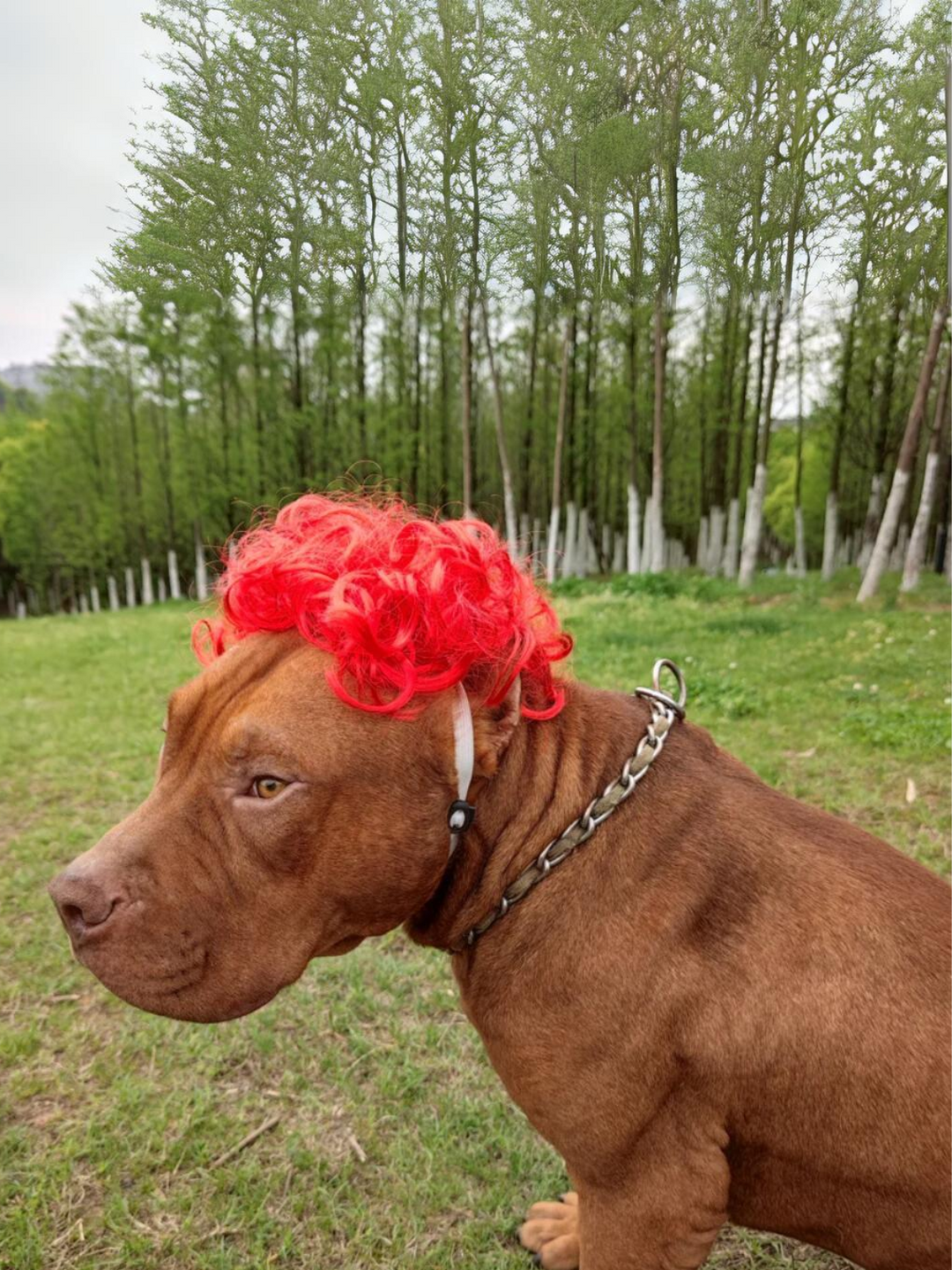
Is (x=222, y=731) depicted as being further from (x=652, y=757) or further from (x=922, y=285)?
(x=922, y=285)

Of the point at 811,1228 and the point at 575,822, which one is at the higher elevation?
the point at 575,822

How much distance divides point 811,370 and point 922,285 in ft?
6.24

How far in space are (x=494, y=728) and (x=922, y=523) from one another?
10.8 m

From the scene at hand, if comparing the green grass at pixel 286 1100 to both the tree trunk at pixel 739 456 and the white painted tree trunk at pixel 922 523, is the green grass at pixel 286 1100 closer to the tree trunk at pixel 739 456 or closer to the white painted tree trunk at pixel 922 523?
the tree trunk at pixel 739 456

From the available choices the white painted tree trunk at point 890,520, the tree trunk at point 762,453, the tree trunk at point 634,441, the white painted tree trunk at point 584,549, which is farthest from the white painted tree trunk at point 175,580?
the tree trunk at point 762,453

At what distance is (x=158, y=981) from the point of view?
5.73 ft

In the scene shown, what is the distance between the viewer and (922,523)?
10805mm

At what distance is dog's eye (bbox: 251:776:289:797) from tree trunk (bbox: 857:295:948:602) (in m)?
1.92

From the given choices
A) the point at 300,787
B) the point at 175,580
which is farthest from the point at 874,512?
the point at 175,580

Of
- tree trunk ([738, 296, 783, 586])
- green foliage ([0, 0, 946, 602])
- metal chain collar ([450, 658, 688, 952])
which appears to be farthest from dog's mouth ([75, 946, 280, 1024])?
tree trunk ([738, 296, 783, 586])

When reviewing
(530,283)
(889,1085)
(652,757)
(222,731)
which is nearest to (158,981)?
(222,731)

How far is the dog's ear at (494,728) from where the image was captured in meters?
1.87

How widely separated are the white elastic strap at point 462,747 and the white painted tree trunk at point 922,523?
8.87 meters

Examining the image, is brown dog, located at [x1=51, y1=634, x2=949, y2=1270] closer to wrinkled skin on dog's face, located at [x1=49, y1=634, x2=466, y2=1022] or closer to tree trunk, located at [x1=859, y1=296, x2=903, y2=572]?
wrinkled skin on dog's face, located at [x1=49, y1=634, x2=466, y2=1022]
